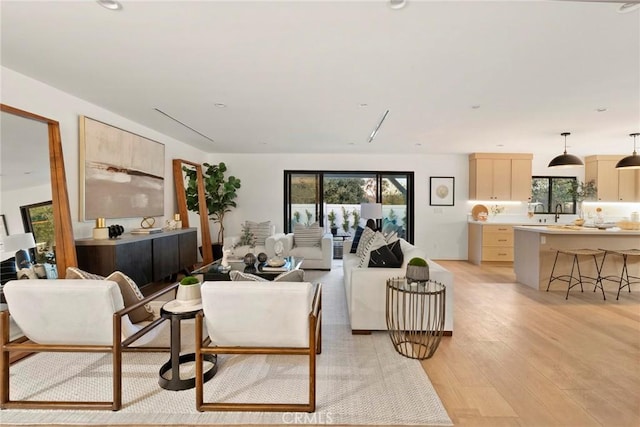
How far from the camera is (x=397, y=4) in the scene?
6.30 feet

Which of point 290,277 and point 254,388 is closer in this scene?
point 254,388

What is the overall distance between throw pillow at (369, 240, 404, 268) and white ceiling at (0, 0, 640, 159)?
1.68 m

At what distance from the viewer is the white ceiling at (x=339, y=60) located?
6.75 ft

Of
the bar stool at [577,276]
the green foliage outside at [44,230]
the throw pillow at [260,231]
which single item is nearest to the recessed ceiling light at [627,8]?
the bar stool at [577,276]

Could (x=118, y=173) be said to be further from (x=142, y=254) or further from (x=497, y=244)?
(x=497, y=244)

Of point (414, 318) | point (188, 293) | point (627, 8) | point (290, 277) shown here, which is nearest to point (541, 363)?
point (414, 318)

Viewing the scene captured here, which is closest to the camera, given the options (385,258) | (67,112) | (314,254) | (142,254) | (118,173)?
(385,258)

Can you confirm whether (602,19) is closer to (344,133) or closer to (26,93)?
(344,133)

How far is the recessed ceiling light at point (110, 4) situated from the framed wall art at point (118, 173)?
2309 mm

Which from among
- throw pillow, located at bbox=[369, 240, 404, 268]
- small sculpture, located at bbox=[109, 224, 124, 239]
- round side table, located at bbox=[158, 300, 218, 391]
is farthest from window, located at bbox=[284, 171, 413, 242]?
round side table, located at bbox=[158, 300, 218, 391]

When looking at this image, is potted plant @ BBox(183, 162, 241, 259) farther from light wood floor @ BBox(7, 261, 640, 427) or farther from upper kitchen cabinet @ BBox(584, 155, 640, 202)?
upper kitchen cabinet @ BBox(584, 155, 640, 202)

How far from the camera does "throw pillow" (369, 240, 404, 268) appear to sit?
11.0 ft

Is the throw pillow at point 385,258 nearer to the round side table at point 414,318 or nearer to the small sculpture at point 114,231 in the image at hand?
the round side table at point 414,318

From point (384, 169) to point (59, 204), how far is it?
6070 millimetres
